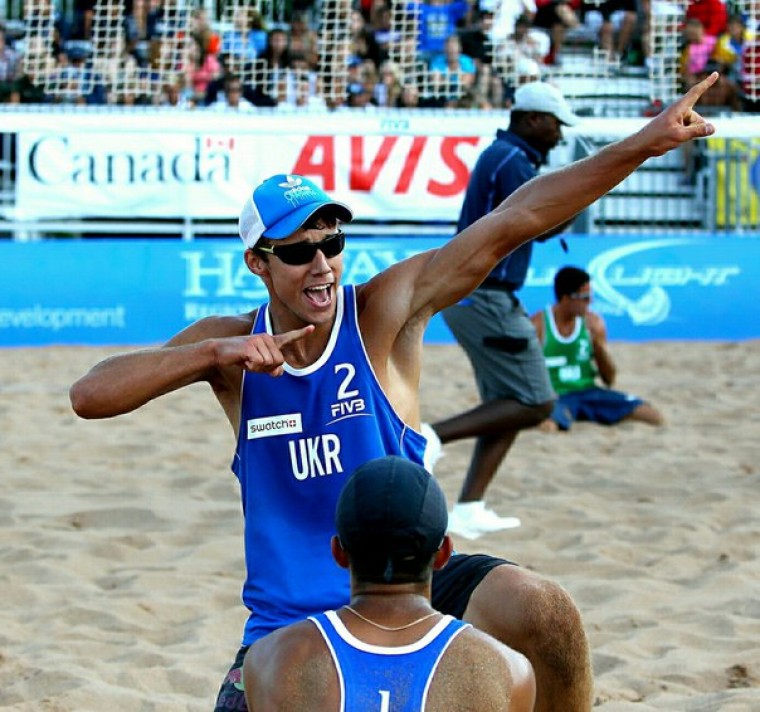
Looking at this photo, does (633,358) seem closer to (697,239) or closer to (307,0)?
(697,239)

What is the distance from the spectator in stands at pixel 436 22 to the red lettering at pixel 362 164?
0.86 m

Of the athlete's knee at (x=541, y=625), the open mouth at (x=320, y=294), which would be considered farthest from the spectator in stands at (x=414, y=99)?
the athlete's knee at (x=541, y=625)

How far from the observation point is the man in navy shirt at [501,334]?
5.98 meters

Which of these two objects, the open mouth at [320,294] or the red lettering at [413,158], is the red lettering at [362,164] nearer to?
the red lettering at [413,158]

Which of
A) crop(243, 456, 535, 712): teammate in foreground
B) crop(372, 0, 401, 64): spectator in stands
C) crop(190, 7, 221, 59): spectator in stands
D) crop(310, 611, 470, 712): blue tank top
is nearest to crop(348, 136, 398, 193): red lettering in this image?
crop(372, 0, 401, 64): spectator in stands

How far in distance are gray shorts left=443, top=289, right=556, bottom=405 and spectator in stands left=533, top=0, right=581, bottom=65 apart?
702cm

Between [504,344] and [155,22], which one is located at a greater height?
[155,22]

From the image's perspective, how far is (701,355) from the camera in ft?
38.2

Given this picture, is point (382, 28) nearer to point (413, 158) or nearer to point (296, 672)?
point (413, 158)

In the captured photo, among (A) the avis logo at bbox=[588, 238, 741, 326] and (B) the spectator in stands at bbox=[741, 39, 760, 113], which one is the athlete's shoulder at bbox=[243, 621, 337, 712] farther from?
(A) the avis logo at bbox=[588, 238, 741, 326]

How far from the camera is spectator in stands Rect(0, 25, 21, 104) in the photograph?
12.5 metres

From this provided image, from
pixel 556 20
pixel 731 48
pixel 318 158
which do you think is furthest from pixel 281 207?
pixel 731 48

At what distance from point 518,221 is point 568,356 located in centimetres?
609

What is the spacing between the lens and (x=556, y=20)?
1327cm
